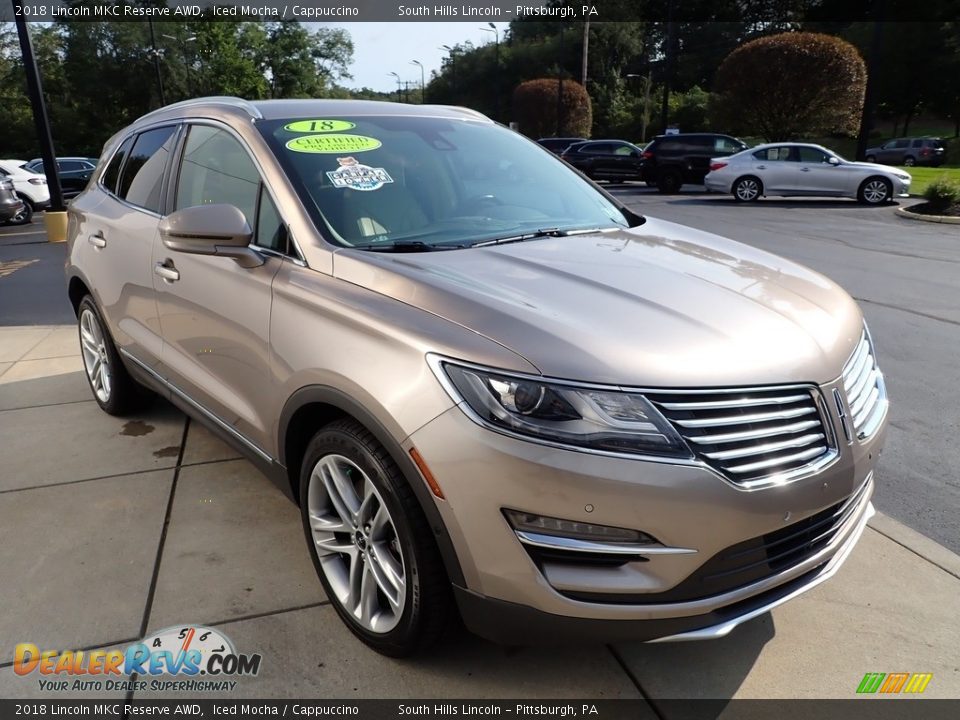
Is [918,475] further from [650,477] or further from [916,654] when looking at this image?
[650,477]

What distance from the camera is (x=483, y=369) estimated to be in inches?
75.6

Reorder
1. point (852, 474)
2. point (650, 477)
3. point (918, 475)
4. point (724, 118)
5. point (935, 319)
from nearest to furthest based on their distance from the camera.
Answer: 1. point (650, 477)
2. point (852, 474)
3. point (918, 475)
4. point (935, 319)
5. point (724, 118)

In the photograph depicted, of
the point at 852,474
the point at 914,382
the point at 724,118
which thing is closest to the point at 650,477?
the point at 852,474

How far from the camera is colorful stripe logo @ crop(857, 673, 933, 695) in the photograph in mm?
2297

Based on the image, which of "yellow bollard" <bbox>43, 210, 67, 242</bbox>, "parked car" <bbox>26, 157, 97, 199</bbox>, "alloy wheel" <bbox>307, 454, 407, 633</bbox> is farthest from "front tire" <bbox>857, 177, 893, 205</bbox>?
"parked car" <bbox>26, 157, 97, 199</bbox>

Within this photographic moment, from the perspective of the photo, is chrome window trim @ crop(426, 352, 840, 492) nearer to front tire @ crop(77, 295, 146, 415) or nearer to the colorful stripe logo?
the colorful stripe logo

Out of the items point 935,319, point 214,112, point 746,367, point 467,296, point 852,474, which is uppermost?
point 214,112

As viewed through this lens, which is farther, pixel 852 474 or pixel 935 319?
pixel 935 319

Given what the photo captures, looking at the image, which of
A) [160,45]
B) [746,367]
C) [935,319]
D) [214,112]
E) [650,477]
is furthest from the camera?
[160,45]

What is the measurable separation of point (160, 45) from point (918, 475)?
2364 inches

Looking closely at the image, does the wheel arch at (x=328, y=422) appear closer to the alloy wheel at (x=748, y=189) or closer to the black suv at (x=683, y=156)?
the alloy wheel at (x=748, y=189)

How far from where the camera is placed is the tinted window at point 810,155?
18.3 metres

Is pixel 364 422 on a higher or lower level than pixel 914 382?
higher

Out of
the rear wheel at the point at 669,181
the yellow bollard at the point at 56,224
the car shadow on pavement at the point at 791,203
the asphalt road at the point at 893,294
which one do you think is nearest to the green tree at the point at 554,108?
the rear wheel at the point at 669,181
